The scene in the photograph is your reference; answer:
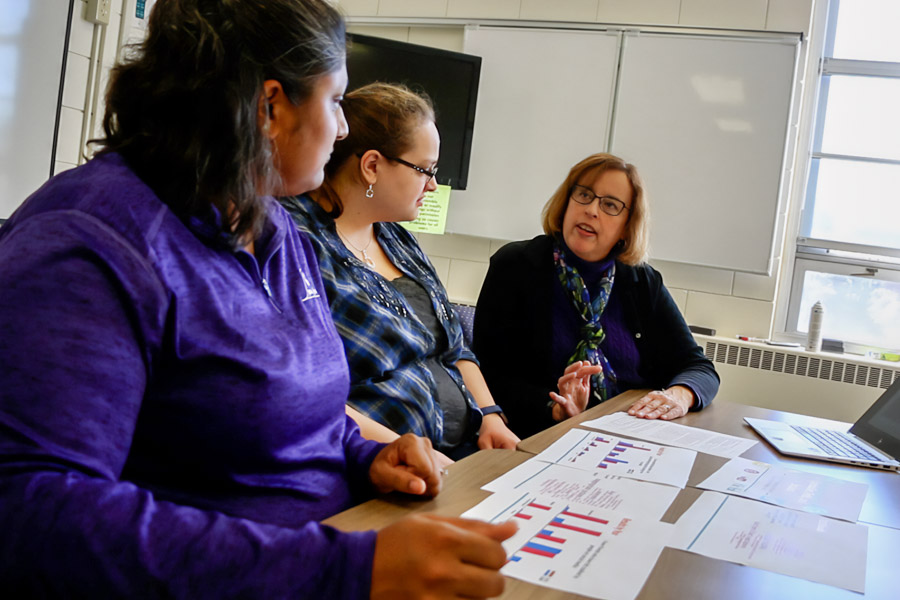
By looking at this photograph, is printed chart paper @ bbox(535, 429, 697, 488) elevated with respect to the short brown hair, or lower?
lower

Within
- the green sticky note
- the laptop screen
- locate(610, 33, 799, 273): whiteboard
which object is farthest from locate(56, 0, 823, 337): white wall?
the laptop screen

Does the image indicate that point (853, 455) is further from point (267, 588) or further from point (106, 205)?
point (106, 205)

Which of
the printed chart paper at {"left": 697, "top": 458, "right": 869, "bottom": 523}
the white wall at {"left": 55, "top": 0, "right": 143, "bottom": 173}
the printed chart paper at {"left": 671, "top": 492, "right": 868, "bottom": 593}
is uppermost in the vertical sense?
the white wall at {"left": 55, "top": 0, "right": 143, "bottom": 173}

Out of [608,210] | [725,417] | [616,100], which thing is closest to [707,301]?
[616,100]

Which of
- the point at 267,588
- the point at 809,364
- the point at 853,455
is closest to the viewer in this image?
the point at 267,588

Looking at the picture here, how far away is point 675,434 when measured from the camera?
63.4 inches

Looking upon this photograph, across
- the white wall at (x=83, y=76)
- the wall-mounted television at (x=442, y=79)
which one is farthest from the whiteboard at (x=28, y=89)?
the wall-mounted television at (x=442, y=79)

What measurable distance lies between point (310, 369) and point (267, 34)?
38cm

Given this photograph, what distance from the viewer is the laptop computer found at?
1.53 m

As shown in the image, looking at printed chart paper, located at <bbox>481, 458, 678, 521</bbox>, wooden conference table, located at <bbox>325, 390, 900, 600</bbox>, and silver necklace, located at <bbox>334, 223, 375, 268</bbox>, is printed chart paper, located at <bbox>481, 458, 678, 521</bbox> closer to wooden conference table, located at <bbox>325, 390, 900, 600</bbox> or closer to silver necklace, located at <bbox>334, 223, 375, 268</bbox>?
wooden conference table, located at <bbox>325, 390, 900, 600</bbox>

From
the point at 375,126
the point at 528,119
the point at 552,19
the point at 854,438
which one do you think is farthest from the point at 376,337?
the point at 552,19

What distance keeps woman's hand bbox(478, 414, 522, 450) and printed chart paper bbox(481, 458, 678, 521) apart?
539 mm

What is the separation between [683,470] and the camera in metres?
1.30

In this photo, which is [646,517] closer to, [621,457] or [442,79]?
[621,457]
